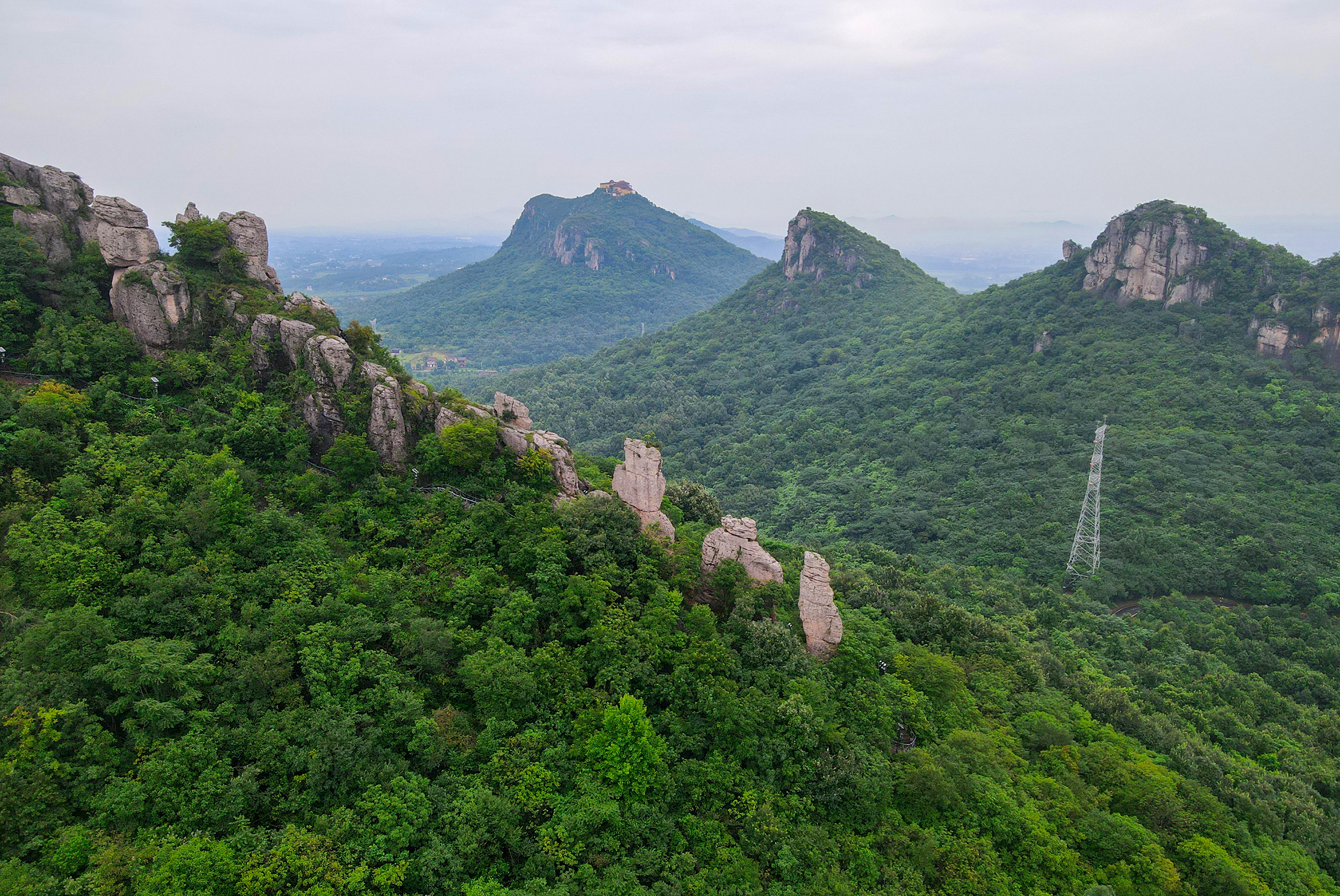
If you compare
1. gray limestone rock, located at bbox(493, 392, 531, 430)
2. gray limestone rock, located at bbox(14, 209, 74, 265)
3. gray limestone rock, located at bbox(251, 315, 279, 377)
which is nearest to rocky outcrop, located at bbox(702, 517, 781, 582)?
gray limestone rock, located at bbox(493, 392, 531, 430)

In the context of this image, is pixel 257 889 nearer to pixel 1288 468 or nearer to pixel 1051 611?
pixel 1051 611

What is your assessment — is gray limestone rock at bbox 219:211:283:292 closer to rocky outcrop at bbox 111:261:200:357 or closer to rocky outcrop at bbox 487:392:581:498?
rocky outcrop at bbox 111:261:200:357

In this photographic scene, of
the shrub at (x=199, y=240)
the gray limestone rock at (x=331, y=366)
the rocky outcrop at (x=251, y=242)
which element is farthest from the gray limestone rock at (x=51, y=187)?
the gray limestone rock at (x=331, y=366)

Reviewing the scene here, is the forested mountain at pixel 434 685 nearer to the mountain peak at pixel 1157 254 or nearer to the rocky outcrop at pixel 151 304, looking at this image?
the rocky outcrop at pixel 151 304

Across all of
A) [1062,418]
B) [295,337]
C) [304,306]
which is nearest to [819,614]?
[295,337]

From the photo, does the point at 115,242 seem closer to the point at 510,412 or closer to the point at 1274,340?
the point at 510,412

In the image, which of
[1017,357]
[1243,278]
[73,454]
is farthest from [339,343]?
[1243,278]
